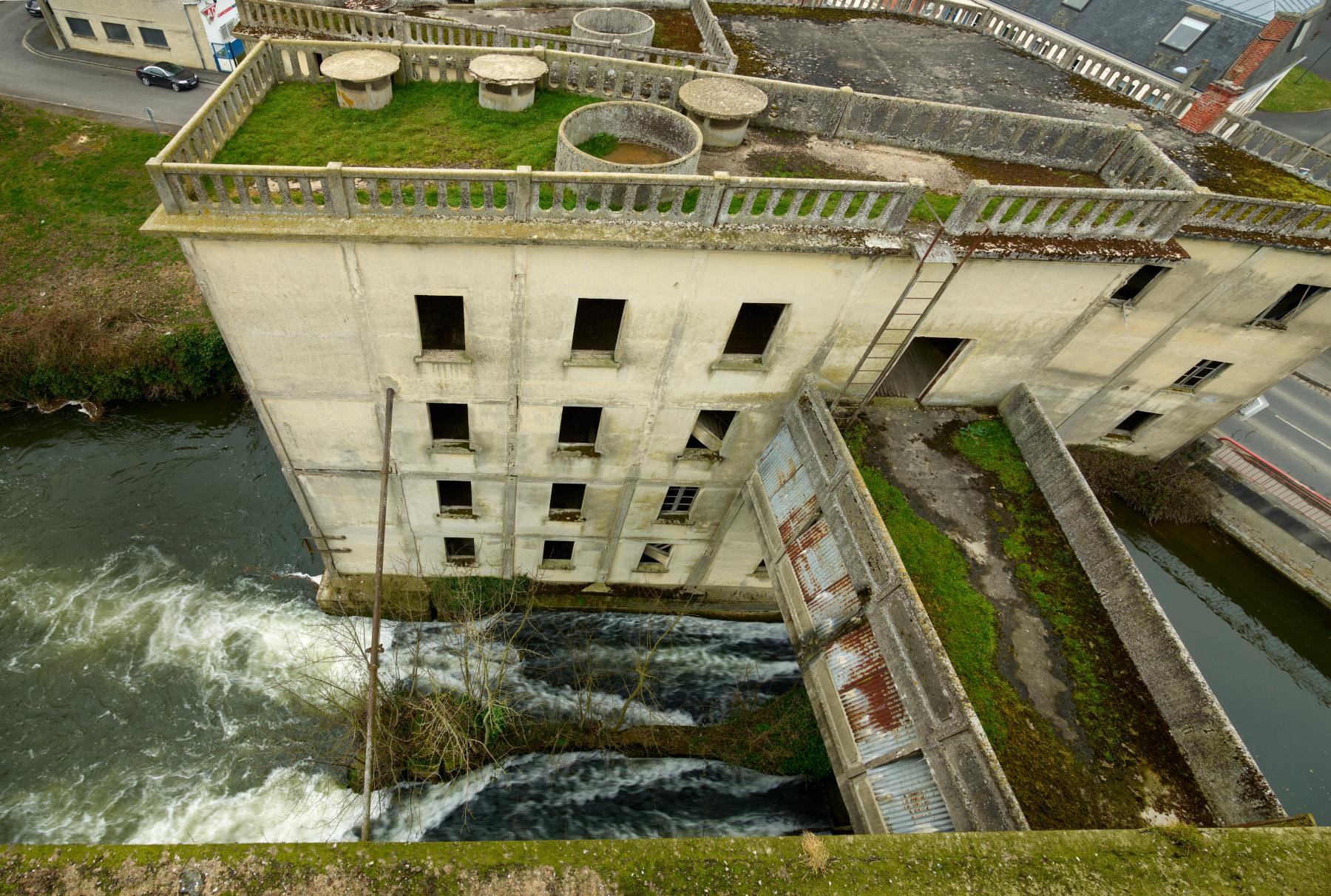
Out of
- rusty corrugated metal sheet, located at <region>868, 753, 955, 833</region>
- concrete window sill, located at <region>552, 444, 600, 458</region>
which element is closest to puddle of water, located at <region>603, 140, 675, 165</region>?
concrete window sill, located at <region>552, 444, 600, 458</region>

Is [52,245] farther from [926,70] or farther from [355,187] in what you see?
[926,70]

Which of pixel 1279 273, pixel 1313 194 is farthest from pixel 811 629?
pixel 1313 194

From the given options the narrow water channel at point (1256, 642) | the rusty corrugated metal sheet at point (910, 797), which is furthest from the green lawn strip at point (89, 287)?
the narrow water channel at point (1256, 642)

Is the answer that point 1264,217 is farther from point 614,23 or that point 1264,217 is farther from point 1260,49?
point 1260,49

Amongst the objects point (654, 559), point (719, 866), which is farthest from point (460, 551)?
point (719, 866)

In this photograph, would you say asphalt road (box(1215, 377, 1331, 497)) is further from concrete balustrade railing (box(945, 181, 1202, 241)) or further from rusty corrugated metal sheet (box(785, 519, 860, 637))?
rusty corrugated metal sheet (box(785, 519, 860, 637))

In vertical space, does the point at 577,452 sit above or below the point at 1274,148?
below
